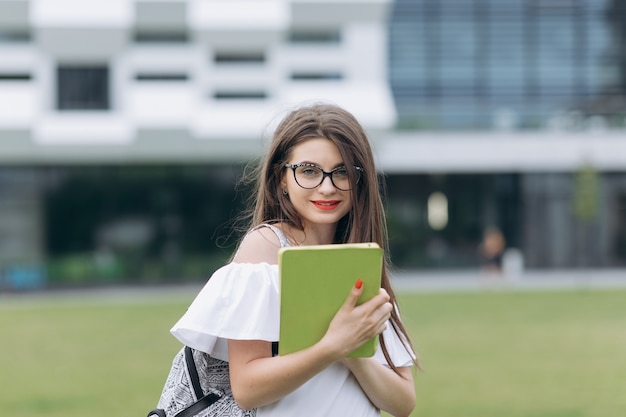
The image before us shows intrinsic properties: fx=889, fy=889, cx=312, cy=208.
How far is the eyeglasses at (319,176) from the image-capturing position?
2.36 meters

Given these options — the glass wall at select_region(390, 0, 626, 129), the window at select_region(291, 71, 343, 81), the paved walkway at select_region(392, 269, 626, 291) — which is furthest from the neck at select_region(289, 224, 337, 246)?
the glass wall at select_region(390, 0, 626, 129)

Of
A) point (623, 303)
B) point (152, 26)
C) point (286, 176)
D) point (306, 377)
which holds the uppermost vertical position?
point (152, 26)

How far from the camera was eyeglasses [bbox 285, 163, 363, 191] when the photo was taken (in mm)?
2363

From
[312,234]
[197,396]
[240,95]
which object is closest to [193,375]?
[197,396]

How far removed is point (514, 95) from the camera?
32.9 metres

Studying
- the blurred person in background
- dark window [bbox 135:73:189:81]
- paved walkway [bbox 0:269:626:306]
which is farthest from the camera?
dark window [bbox 135:73:189:81]

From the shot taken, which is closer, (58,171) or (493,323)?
(493,323)

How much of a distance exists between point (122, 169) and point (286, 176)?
27523 mm

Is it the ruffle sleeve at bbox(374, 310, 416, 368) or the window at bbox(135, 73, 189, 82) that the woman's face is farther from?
the window at bbox(135, 73, 189, 82)

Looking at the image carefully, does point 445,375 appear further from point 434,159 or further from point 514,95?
point 514,95

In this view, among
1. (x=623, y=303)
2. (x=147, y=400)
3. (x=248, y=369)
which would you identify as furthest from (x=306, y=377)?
(x=623, y=303)

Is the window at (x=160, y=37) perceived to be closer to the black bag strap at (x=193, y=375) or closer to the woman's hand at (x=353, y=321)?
the black bag strap at (x=193, y=375)

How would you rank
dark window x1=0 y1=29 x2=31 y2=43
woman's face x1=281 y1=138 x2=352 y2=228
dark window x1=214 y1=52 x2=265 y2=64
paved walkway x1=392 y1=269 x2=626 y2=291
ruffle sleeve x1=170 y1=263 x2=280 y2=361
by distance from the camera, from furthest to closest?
1. dark window x1=214 y1=52 x2=265 y2=64
2. dark window x1=0 y1=29 x2=31 y2=43
3. paved walkway x1=392 y1=269 x2=626 y2=291
4. woman's face x1=281 y1=138 x2=352 y2=228
5. ruffle sleeve x1=170 y1=263 x2=280 y2=361

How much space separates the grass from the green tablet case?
86.9 inches
